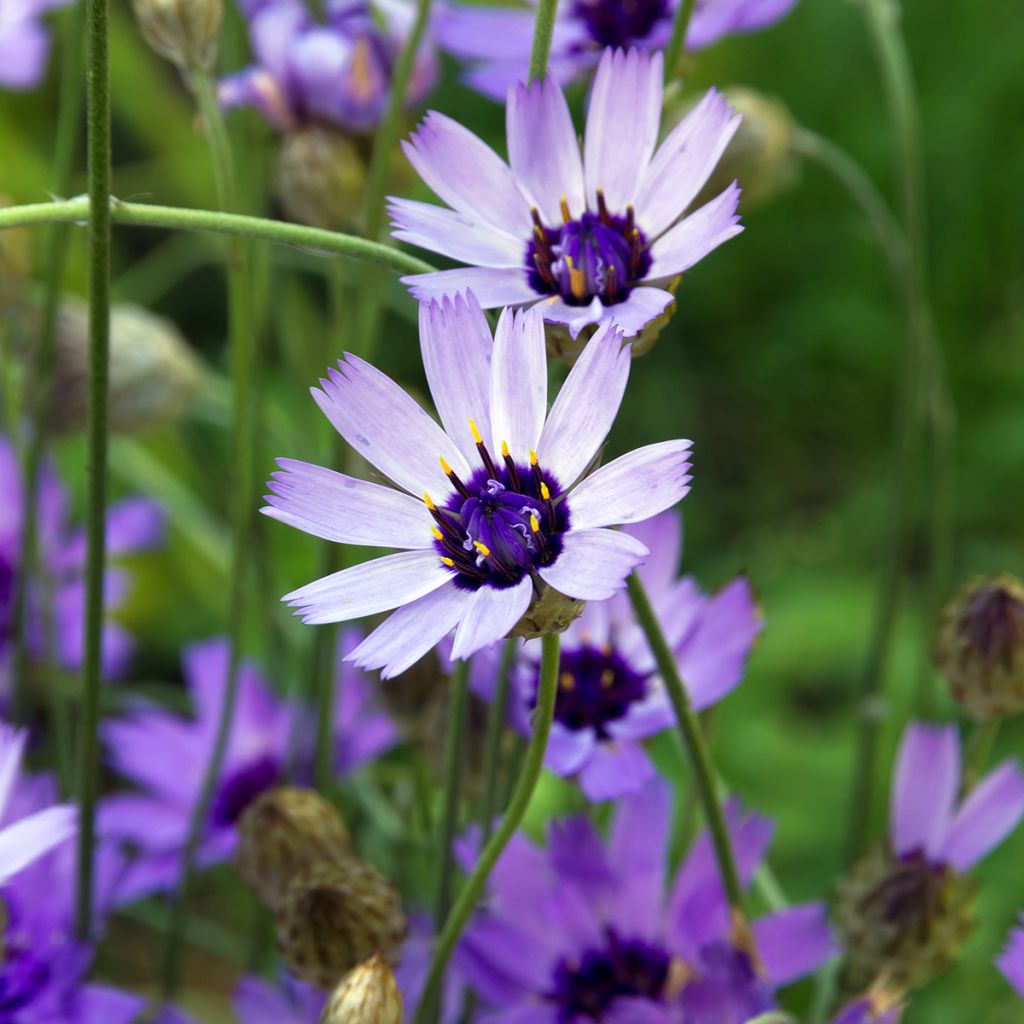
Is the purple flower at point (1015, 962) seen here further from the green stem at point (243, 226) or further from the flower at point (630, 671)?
the green stem at point (243, 226)

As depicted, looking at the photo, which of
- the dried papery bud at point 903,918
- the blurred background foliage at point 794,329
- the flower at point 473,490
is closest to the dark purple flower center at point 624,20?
the flower at point 473,490

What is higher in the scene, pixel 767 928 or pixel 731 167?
pixel 731 167

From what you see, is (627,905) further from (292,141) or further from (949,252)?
(949,252)

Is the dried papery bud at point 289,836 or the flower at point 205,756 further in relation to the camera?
the flower at point 205,756

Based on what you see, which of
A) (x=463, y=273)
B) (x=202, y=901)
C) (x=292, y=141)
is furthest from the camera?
(x=202, y=901)

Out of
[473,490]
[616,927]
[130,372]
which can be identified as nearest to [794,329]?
[130,372]

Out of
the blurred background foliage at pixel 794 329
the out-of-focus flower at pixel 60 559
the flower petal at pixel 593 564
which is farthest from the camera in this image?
the blurred background foliage at pixel 794 329

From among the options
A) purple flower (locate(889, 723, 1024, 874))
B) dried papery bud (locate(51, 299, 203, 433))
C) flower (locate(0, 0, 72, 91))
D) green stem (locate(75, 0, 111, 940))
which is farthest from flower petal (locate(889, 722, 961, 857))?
flower (locate(0, 0, 72, 91))

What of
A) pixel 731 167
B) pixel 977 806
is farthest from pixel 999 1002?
pixel 731 167
